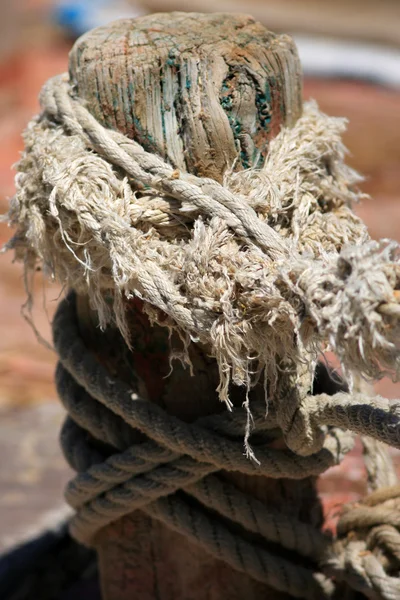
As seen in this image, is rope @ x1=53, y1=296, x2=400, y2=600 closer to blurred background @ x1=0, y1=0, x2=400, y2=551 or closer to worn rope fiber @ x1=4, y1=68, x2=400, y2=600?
worn rope fiber @ x1=4, y1=68, x2=400, y2=600

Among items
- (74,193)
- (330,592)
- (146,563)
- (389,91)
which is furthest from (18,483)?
(389,91)

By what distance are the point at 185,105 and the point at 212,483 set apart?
571 millimetres

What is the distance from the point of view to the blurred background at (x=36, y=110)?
2.28 meters

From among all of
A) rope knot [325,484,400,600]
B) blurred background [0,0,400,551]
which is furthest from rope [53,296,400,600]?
blurred background [0,0,400,551]

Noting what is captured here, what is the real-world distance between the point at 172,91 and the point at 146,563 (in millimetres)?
769

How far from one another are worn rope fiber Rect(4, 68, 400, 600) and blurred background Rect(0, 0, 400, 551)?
0.69 meters

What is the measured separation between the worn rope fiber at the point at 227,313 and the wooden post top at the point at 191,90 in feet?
0.10

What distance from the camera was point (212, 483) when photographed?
1.34 m

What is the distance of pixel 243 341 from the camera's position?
3.44 feet

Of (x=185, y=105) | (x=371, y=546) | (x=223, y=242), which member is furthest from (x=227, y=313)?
(x=371, y=546)

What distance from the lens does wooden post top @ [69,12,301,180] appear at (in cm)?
116

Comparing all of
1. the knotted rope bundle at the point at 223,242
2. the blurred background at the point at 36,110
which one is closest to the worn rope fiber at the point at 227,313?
the knotted rope bundle at the point at 223,242

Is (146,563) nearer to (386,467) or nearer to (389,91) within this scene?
(386,467)

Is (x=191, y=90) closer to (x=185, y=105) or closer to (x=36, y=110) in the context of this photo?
(x=185, y=105)
